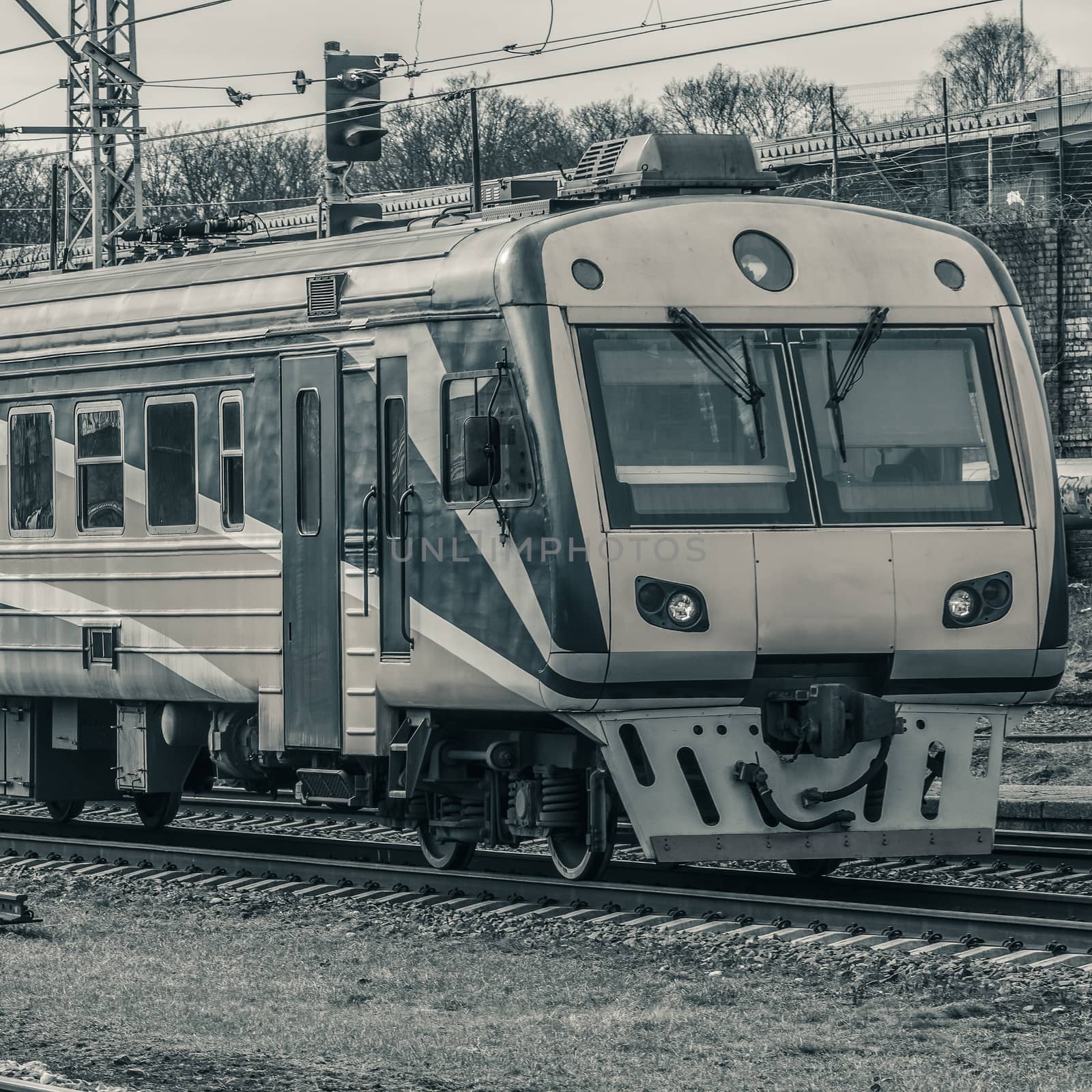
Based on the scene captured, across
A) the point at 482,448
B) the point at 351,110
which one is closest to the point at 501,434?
the point at 482,448

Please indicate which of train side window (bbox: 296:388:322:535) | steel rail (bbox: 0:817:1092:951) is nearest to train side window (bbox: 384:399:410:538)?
train side window (bbox: 296:388:322:535)

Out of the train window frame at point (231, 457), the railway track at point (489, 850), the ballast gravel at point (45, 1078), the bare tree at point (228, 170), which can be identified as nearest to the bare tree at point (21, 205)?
the bare tree at point (228, 170)

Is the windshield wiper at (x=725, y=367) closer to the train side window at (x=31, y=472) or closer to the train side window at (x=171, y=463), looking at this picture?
the train side window at (x=171, y=463)

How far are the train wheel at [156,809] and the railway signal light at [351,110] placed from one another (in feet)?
33.9

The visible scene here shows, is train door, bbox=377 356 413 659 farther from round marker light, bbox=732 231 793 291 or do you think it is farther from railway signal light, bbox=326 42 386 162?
railway signal light, bbox=326 42 386 162

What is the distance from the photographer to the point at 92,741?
14.2 m

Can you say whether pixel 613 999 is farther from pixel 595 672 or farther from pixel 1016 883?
pixel 1016 883

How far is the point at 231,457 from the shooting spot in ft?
40.6

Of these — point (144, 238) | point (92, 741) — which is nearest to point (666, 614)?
point (92, 741)

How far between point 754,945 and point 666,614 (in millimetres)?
1527

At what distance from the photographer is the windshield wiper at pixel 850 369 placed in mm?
10758

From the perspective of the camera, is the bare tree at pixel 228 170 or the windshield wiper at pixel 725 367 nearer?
the windshield wiper at pixel 725 367

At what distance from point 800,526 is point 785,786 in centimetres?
121

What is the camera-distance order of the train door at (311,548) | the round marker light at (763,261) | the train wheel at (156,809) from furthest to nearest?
the train wheel at (156,809) < the train door at (311,548) < the round marker light at (763,261)
